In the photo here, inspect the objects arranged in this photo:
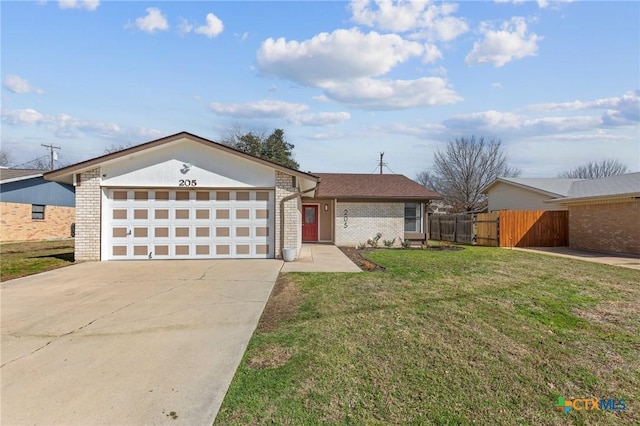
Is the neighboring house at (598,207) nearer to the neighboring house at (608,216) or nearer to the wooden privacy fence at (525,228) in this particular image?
the neighboring house at (608,216)

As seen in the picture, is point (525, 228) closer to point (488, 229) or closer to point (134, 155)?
point (488, 229)

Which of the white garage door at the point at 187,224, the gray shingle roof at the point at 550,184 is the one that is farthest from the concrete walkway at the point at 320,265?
the gray shingle roof at the point at 550,184

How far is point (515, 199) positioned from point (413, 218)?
34.0 feet

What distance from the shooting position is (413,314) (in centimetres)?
564

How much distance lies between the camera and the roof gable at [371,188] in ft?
59.9

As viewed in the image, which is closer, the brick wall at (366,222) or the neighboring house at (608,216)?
the neighboring house at (608,216)

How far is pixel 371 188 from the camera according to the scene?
63.8 ft

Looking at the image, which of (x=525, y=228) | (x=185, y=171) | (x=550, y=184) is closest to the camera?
(x=185, y=171)

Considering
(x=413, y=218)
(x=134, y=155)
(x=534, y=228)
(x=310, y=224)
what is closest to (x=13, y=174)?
(x=134, y=155)

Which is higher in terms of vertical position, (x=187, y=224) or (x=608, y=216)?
(x=608, y=216)

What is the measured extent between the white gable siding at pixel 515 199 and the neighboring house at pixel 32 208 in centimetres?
2952

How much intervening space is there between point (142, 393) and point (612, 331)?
5.97 metres

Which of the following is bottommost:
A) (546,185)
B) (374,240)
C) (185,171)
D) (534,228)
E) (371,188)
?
(374,240)

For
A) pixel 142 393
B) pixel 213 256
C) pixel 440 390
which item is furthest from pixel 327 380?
pixel 213 256
